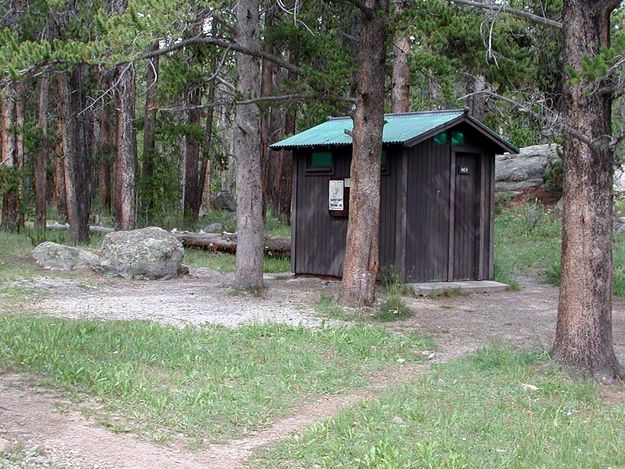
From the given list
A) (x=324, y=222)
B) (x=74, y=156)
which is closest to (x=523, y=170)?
(x=324, y=222)

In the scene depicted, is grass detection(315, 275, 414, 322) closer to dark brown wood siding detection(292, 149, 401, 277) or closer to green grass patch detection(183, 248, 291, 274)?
dark brown wood siding detection(292, 149, 401, 277)

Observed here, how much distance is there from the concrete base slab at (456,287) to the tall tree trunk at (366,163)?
2.05 metres

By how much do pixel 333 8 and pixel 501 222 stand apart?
11.3 m

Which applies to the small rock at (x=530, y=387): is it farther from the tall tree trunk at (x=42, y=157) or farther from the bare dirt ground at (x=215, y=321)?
the tall tree trunk at (x=42, y=157)

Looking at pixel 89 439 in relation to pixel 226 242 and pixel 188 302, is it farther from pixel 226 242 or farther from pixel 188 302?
pixel 226 242

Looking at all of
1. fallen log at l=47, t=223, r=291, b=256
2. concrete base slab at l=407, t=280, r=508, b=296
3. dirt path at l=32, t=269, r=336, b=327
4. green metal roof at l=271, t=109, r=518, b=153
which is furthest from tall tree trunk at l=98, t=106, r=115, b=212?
concrete base slab at l=407, t=280, r=508, b=296

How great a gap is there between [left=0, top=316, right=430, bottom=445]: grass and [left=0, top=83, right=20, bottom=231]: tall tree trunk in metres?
11.6

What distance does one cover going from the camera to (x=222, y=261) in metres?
17.6

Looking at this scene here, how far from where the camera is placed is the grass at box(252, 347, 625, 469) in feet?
17.3

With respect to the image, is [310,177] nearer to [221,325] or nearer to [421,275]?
[421,275]

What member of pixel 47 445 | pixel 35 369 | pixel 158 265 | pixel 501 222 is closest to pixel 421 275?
pixel 158 265

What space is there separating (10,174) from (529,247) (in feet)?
→ 43.6

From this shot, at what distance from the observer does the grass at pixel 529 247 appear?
632 inches

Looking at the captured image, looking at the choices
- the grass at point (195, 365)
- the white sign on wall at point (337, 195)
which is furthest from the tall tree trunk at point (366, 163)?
the white sign on wall at point (337, 195)
